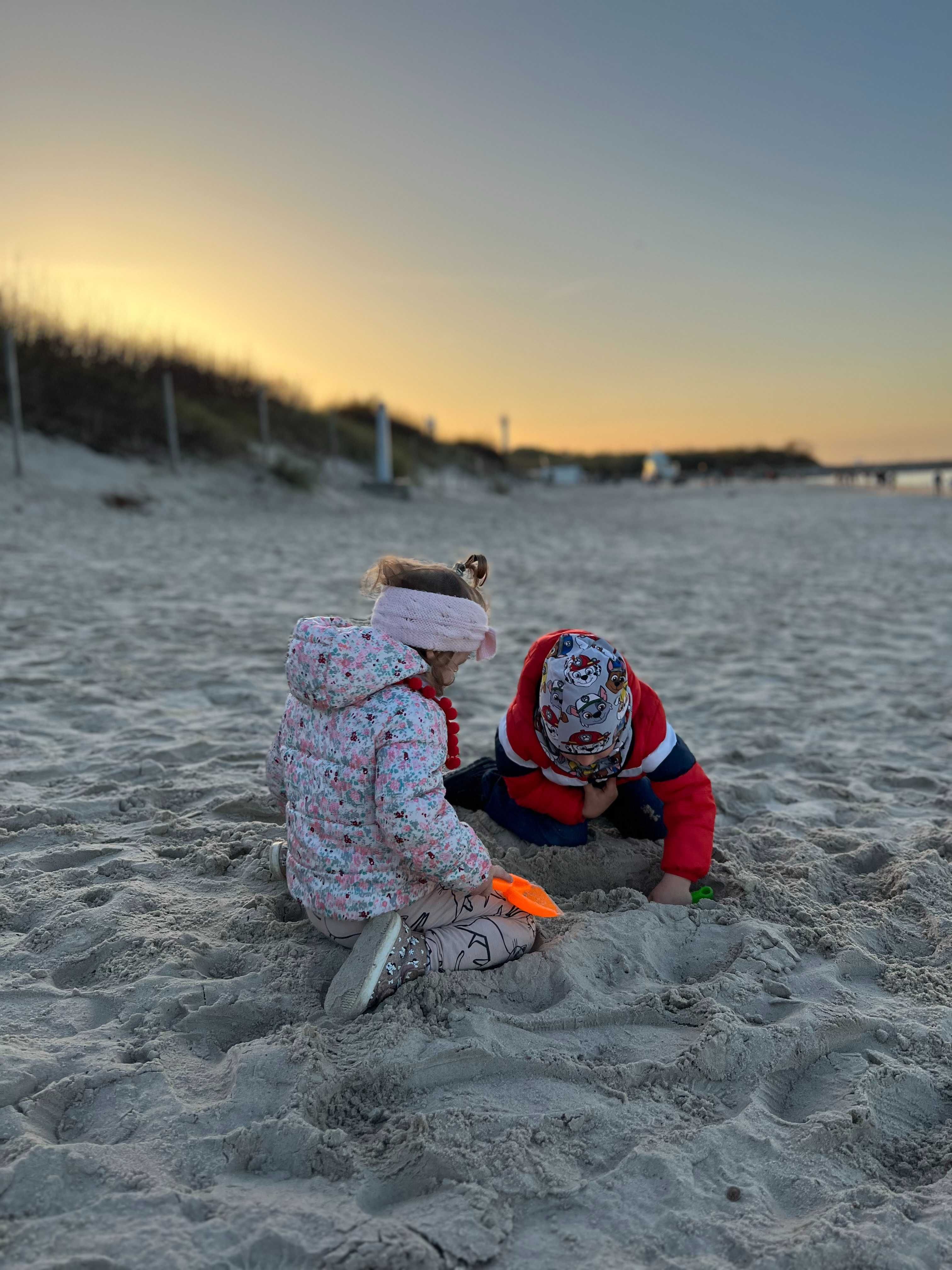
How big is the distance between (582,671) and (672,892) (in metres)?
0.67

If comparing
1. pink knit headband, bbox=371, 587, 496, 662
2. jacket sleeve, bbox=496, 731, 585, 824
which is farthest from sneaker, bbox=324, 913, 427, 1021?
jacket sleeve, bbox=496, 731, 585, 824

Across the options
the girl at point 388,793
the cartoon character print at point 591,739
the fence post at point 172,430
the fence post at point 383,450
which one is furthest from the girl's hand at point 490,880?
the fence post at point 383,450

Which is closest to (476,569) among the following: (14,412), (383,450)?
(14,412)

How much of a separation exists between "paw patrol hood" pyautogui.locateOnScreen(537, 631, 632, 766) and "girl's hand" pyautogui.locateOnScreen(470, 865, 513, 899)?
1.27 feet

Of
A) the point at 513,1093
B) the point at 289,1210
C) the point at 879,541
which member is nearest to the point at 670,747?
the point at 513,1093

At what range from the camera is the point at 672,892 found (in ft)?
8.39

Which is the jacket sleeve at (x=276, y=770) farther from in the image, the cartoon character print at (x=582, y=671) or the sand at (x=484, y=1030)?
the cartoon character print at (x=582, y=671)

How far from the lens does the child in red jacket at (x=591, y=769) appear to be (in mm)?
2434

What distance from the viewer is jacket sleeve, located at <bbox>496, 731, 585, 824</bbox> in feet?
9.46

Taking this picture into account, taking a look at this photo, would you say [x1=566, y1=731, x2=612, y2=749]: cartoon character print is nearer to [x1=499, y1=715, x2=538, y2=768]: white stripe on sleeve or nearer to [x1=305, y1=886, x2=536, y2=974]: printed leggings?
[x1=499, y1=715, x2=538, y2=768]: white stripe on sleeve

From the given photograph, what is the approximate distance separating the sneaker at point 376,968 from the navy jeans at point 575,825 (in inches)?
33.4

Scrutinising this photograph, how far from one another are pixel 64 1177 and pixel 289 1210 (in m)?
0.37

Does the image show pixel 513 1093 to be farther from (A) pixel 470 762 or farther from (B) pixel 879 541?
(B) pixel 879 541

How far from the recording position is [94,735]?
12.4ft
